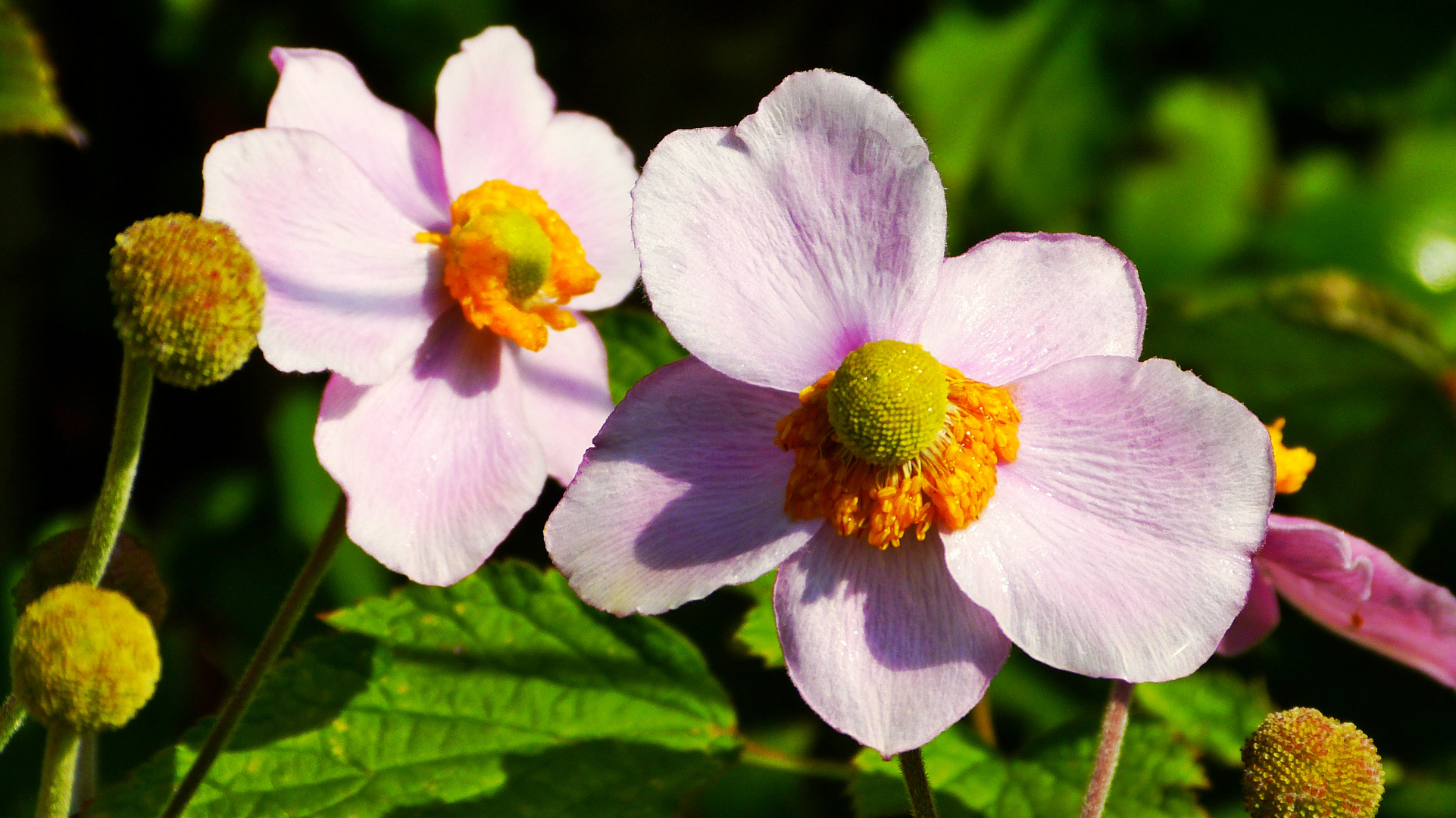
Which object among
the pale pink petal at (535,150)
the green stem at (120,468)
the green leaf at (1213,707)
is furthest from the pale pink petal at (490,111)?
the green leaf at (1213,707)

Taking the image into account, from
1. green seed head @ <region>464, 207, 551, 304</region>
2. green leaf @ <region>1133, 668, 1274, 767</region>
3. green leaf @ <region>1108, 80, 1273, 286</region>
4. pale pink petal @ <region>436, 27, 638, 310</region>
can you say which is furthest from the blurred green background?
green seed head @ <region>464, 207, 551, 304</region>

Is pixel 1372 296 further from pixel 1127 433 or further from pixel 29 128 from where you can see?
pixel 29 128

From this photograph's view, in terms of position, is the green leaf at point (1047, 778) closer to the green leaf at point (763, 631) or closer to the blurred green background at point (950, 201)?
the green leaf at point (763, 631)

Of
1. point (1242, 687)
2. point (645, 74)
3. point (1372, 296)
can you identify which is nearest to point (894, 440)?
point (1242, 687)

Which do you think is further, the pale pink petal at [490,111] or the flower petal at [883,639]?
the pale pink petal at [490,111]

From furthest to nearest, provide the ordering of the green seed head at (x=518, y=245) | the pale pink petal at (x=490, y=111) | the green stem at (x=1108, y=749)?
the pale pink petal at (x=490, y=111), the green seed head at (x=518, y=245), the green stem at (x=1108, y=749)

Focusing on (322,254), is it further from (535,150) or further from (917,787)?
(917,787)
